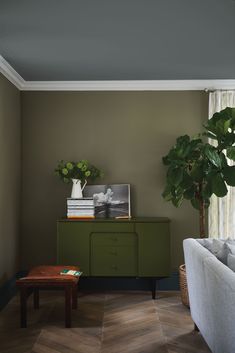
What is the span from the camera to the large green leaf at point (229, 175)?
3.61 m

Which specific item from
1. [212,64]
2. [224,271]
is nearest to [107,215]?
[212,64]

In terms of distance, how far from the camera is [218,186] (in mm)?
3639

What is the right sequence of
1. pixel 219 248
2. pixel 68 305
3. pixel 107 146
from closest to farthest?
1. pixel 219 248
2. pixel 68 305
3. pixel 107 146

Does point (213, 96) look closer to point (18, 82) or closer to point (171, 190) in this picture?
point (171, 190)

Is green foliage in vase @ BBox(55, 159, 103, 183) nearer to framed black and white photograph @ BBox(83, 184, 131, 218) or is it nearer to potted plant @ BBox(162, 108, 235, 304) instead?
framed black and white photograph @ BBox(83, 184, 131, 218)

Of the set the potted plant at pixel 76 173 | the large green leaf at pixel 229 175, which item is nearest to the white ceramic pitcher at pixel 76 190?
the potted plant at pixel 76 173

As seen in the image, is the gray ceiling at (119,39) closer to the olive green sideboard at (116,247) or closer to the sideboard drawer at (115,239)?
the olive green sideboard at (116,247)

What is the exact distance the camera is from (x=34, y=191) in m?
4.80

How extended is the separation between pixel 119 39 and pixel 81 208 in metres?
1.94

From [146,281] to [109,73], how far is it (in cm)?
247

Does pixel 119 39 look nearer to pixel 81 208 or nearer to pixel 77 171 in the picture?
pixel 77 171

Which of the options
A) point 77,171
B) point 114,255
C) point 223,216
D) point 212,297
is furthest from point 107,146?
point 212,297

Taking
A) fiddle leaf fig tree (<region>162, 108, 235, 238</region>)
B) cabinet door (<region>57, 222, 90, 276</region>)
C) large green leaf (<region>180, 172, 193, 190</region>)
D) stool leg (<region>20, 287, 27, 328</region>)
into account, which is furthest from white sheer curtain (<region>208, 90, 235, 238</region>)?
stool leg (<region>20, 287, 27, 328</region>)

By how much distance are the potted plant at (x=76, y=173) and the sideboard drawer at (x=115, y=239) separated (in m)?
0.57
